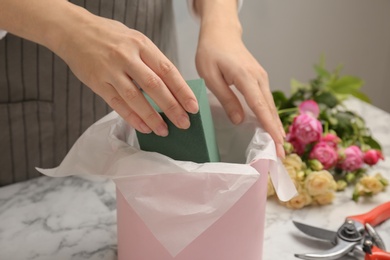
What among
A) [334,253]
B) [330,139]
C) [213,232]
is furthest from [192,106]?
[330,139]

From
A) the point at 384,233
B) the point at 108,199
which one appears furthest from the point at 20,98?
the point at 384,233

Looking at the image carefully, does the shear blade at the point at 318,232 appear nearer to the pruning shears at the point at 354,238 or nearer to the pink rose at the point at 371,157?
the pruning shears at the point at 354,238

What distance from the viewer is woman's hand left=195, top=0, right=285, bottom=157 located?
0.73 metres

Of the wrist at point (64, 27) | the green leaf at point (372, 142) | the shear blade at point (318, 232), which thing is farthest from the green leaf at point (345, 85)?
the wrist at point (64, 27)

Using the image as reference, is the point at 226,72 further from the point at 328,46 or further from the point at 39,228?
the point at 328,46

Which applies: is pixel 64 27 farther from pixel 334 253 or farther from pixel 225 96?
pixel 334 253

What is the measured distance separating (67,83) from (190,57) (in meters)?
0.50

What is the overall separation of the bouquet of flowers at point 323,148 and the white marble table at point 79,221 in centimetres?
2

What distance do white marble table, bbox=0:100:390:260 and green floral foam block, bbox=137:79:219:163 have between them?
17cm

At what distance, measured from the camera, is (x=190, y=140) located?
0.64 m

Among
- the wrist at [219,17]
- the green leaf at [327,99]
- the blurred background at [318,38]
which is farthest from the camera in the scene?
the blurred background at [318,38]

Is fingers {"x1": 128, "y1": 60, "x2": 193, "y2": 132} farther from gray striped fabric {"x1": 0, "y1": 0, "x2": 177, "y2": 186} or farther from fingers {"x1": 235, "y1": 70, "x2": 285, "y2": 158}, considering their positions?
gray striped fabric {"x1": 0, "y1": 0, "x2": 177, "y2": 186}

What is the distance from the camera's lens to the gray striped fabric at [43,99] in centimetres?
84

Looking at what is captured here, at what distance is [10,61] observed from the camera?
0.83 metres
